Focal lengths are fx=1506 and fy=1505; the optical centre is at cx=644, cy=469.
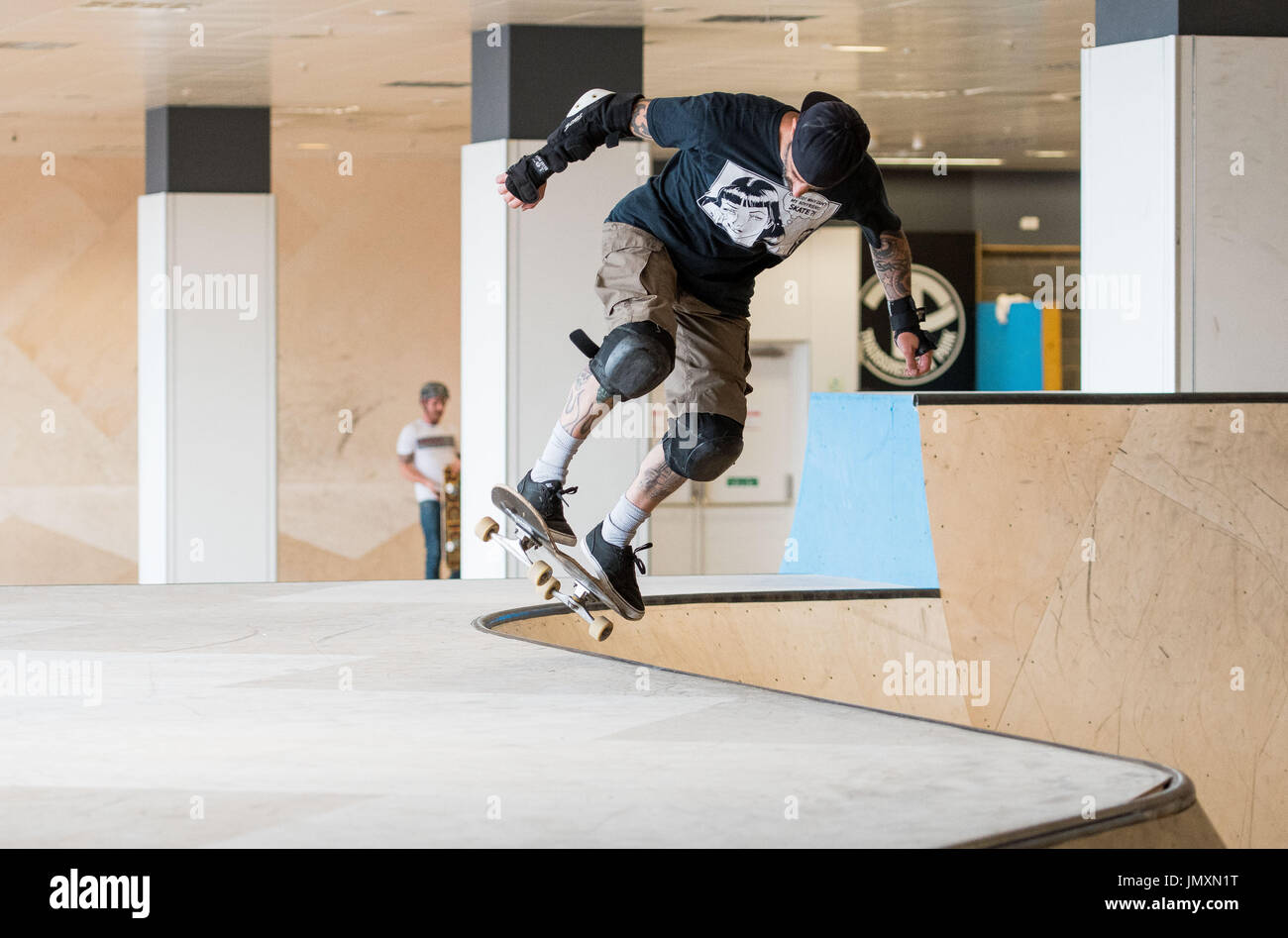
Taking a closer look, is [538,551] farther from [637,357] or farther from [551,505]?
[637,357]

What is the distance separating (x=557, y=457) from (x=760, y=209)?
1.00m

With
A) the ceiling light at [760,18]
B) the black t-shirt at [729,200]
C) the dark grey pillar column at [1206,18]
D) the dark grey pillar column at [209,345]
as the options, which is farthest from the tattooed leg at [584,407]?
the dark grey pillar column at [209,345]

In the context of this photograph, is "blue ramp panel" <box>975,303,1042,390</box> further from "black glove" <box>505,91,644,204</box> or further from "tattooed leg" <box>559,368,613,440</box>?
"black glove" <box>505,91,644,204</box>

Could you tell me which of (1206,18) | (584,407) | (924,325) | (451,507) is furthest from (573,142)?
(924,325)

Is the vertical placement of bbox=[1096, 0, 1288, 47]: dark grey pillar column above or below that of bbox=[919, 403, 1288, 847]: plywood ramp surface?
above

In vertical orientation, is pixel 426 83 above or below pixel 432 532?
above

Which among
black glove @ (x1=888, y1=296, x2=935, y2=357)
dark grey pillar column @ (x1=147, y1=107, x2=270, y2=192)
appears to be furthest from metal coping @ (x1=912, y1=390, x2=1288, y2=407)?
dark grey pillar column @ (x1=147, y1=107, x2=270, y2=192)

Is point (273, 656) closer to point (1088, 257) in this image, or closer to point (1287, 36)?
point (1088, 257)

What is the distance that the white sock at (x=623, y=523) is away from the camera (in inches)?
180

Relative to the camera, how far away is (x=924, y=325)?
1399 cm

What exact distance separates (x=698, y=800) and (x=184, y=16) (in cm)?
725

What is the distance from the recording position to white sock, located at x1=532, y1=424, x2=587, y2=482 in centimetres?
454

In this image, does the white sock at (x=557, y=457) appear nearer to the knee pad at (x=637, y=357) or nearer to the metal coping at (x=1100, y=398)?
the knee pad at (x=637, y=357)
